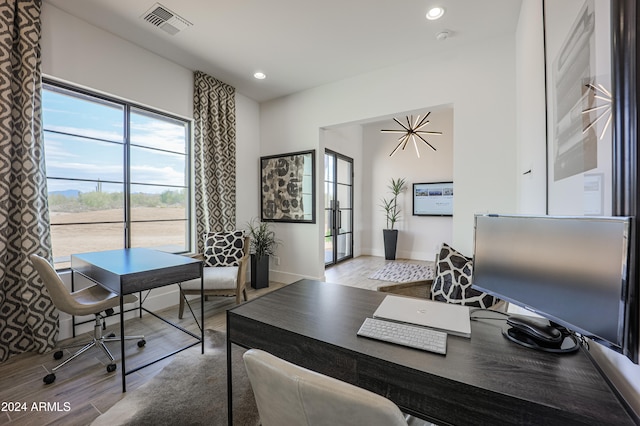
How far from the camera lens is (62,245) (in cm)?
266

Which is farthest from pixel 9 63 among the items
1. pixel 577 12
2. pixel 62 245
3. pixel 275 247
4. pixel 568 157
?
pixel 568 157

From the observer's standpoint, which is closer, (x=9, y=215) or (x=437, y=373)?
(x=437, y=373)

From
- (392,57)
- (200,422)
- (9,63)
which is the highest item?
(392,57)

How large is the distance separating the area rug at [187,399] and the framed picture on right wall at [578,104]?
203cm

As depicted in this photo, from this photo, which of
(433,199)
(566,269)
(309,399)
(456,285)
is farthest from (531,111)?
(433,199)

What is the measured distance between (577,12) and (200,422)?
110 inches

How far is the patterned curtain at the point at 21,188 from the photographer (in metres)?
2.18

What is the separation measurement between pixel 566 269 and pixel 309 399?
88 cm

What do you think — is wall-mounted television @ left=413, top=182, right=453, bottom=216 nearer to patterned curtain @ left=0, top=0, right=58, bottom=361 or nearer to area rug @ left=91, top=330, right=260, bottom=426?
area rug @ left=91, top=330, right=260, bottom=426

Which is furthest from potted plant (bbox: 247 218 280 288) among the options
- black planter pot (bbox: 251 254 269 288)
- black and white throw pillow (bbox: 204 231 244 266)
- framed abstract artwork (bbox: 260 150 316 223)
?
black and white throw pillow (bbox: 204 231 244 266)

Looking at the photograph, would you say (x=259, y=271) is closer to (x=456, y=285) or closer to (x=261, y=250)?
(x=261, y=250)

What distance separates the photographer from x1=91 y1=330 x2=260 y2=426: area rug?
1.60m

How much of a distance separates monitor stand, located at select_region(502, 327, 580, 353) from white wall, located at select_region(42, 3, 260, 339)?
3521 mm

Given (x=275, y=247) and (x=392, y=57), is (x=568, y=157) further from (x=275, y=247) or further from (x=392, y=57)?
(x=275, y=247)
